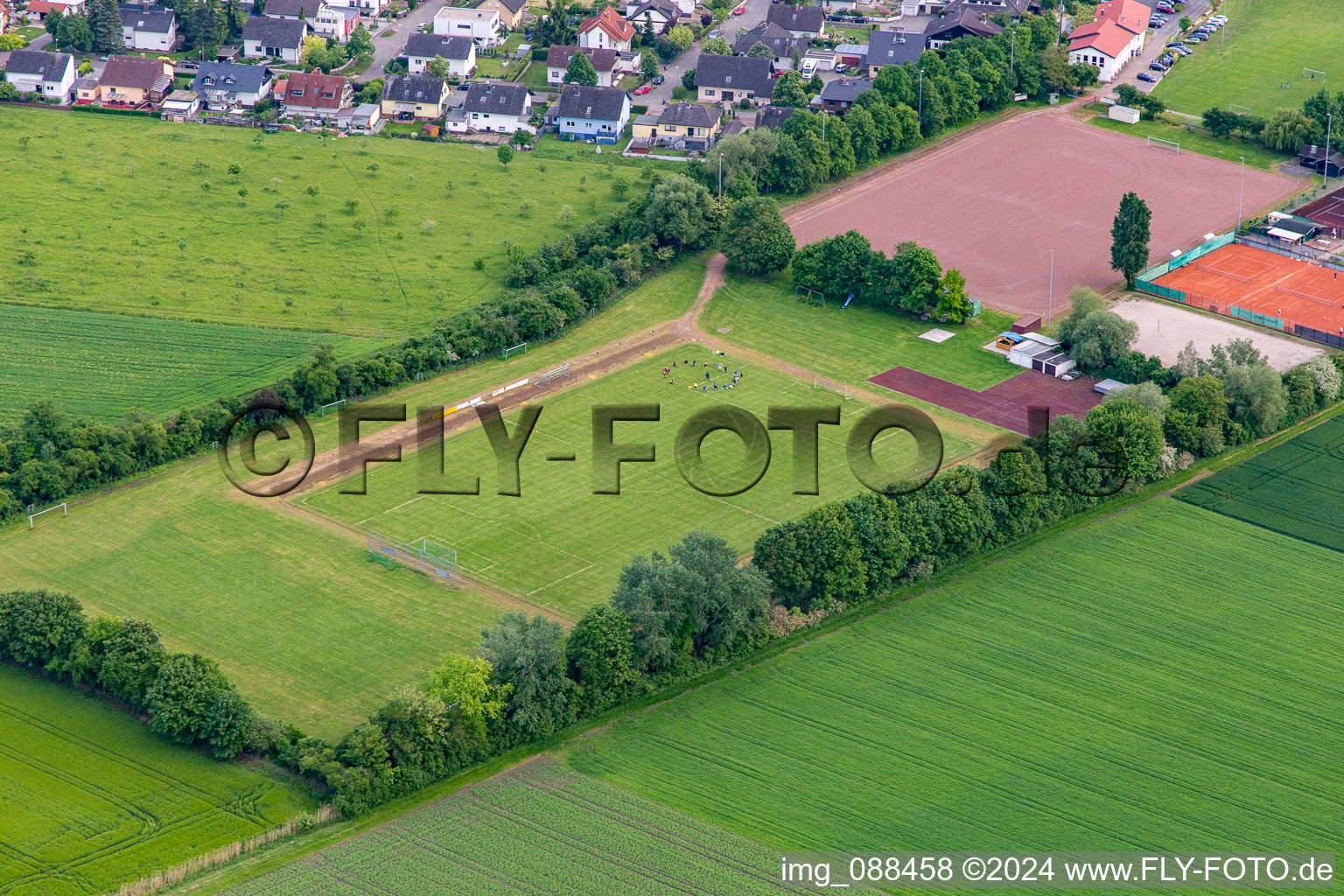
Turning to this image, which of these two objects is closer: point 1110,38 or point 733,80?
point 733,80

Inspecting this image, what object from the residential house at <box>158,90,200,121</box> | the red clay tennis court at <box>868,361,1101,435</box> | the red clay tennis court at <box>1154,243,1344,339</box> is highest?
the residential house at <box>158,90,200,121</box>

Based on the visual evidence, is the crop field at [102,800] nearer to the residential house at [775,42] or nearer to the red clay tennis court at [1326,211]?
the red clay tennis court at [1326,211]

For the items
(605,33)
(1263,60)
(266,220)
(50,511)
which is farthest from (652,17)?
(50,511)

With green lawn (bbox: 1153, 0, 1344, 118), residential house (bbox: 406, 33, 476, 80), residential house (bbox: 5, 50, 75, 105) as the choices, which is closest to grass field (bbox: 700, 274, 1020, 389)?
residential house (bbox: 406, 33, 476, 80)

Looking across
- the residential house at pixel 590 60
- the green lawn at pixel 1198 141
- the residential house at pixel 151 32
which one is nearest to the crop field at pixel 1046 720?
the green lawn at pixel 1198 141

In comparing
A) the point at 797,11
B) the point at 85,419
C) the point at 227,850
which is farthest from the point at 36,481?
the point at 797,11

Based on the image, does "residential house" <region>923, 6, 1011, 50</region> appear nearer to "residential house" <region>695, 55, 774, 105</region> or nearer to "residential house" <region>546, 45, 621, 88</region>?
"residential house" <region>695, 55, 774, 105</region>

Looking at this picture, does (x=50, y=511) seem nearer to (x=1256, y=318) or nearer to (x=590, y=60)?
(x=1256, y=318)
